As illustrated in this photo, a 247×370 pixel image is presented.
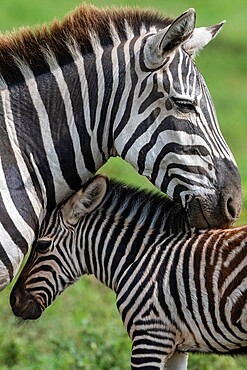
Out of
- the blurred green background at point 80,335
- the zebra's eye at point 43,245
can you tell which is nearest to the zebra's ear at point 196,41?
the blurred green background at point 80,335

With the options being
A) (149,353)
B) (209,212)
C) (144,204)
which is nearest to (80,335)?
(144,204)

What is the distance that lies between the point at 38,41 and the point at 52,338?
Answer: 14.4 ft

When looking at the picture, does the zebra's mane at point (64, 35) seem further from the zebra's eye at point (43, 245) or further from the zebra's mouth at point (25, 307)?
the zebra's mouth at point (25, 307)

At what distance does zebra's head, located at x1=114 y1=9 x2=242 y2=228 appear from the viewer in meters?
7.45

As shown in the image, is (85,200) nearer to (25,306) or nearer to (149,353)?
(25,306)

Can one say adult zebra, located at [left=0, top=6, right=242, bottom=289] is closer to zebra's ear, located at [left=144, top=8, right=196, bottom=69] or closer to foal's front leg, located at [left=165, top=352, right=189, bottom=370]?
zebra's ear, located at [left=144, top=8, right=196, bottom=69]

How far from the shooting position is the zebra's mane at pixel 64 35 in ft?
25.2

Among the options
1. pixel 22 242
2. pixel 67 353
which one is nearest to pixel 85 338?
pixel 67 353

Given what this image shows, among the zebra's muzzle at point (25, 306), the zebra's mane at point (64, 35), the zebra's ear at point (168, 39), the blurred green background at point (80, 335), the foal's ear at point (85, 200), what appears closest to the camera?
the zebra's ear at point (168, 39)

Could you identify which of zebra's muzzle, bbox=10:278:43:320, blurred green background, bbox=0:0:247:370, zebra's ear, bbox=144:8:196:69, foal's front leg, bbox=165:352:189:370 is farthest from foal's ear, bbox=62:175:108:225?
foal's front leg, bbox=165:352:189:370

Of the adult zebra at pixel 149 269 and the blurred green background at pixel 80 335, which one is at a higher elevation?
the adult zebra at pixel 149 269

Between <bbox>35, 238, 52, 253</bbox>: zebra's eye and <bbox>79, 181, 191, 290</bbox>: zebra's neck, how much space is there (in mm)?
242

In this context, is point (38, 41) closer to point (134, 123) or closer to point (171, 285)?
Result: point (134, 123)

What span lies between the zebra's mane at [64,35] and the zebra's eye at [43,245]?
1.46 m
